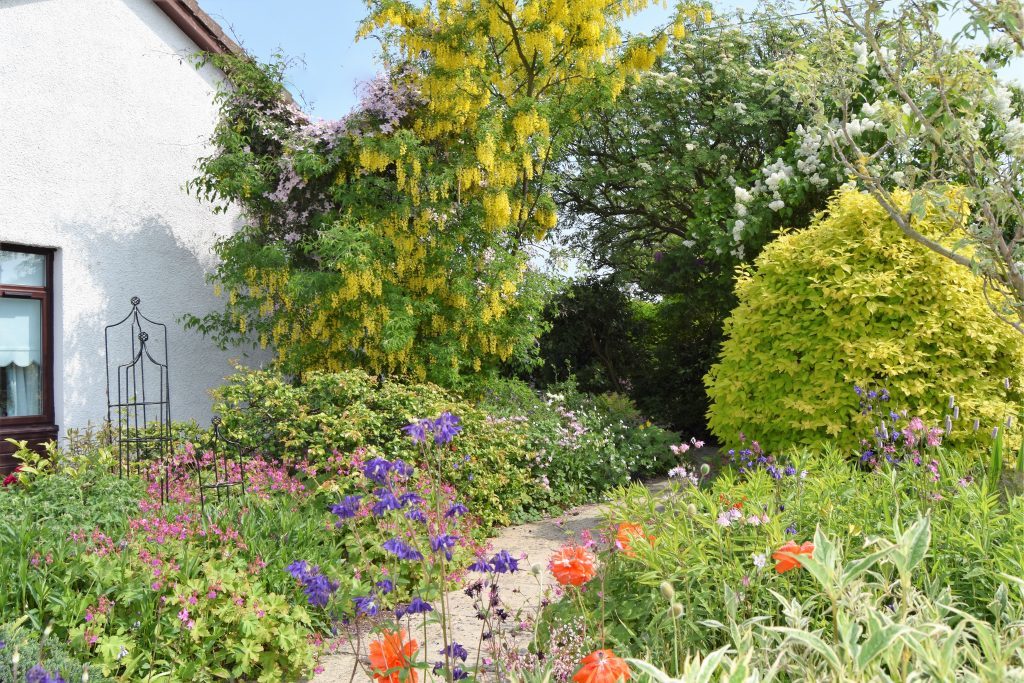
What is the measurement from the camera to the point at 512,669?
9.16 ft

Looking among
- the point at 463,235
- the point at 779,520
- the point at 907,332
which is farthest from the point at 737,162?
the point at 779,520

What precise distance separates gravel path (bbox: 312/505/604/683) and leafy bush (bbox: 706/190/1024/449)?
1927 millimetres

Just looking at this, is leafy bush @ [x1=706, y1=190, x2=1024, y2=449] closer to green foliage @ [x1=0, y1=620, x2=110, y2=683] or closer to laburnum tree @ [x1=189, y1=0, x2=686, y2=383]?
laburnum tree @ [x1=189, y1=0, x2=686, y2=383]

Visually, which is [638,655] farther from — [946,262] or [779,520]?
[946,262]

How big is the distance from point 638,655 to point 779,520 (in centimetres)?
81

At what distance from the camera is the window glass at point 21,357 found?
261 inches

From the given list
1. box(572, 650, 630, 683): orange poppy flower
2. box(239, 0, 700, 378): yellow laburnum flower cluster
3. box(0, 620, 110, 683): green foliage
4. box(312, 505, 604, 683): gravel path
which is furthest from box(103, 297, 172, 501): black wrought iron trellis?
box(572, 650, 630, 683): orange poppy flower

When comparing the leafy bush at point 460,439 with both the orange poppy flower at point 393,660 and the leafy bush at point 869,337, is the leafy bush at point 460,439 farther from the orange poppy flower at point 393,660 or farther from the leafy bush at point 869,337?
the orange poppy flower at point 393,660

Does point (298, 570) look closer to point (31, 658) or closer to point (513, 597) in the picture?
point (31, 658)

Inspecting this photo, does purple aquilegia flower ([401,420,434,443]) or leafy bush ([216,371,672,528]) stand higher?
purple aquilegia flower ([401,420,434,443])

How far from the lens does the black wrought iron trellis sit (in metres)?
6.69

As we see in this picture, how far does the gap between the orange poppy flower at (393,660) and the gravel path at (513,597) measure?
203 mm

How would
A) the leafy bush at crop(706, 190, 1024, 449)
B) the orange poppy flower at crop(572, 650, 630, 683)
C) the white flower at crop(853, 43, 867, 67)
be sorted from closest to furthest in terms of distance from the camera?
the orange poppy flower at crop(572, 650, 630, 683) < the leafy bush at crop(706, 190, 1024, 449) < the white flower at crop(853, 43, 867, 67)

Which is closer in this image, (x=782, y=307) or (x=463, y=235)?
(x=782, y=307)
